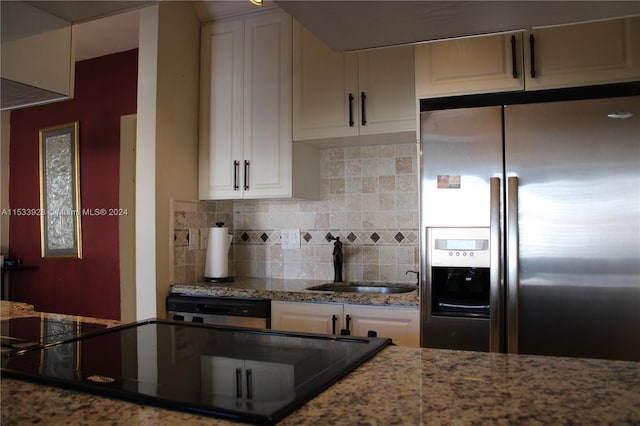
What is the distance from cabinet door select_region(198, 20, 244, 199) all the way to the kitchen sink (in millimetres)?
767

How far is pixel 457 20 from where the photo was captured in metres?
1.00

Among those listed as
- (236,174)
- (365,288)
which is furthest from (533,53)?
(236,174)

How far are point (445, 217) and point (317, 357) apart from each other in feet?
3.93

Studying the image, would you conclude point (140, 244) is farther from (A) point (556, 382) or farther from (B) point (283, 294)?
(A) point (556, 382)

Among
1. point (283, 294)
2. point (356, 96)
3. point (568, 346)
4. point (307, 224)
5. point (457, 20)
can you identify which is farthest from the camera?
point (307, 224)

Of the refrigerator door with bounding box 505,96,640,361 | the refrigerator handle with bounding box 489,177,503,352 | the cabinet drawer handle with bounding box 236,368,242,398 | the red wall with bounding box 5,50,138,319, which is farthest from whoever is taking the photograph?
the red wall with bounding box 5,50,138,319

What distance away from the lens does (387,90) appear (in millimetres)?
2574

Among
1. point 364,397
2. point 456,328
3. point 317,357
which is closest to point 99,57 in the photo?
point 456,328

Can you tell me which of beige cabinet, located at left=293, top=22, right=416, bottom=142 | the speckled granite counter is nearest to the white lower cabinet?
beige cabinet, located at left=293, top=22, right=416, bottom=142

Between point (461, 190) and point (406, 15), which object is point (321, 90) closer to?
point (461, 190)

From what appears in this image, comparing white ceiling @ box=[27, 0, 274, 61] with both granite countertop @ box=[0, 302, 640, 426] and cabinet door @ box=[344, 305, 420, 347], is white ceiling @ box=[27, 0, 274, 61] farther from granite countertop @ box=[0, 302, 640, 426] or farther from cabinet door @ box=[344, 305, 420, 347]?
cabinet door @ box=[344, 305, 420, 347]

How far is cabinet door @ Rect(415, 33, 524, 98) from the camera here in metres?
2.17

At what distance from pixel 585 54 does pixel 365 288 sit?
157 cm

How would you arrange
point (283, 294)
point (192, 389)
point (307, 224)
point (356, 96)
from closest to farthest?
point (192, 389)
point (283, 294)
point (356, 96)
point (307, 224)
